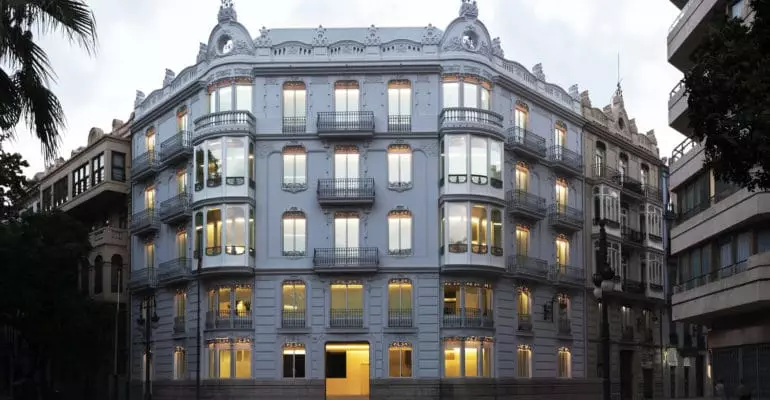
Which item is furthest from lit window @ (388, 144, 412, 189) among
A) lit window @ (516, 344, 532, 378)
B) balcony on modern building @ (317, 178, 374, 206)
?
lit window @ (516, 344, 532, 378)

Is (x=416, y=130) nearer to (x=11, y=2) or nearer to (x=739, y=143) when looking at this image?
(x=739, y=143)

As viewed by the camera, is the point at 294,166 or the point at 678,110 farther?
the point at 294,166

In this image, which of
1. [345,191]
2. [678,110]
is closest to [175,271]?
[345,191]

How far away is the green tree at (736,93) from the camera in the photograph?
15445 millimetres

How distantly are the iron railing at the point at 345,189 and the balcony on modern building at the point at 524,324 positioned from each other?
10.2 metres

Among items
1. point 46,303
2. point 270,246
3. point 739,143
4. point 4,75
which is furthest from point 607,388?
point 46,303

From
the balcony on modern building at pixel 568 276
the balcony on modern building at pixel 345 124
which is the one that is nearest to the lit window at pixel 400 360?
the balcony on modern building at pixel 345 124

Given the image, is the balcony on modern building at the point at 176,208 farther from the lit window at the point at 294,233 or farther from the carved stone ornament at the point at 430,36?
the carved stone ornament at the point at 430,36

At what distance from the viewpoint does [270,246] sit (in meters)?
51.9

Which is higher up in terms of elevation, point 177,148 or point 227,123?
point 227,123

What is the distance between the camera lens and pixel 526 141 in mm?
55781

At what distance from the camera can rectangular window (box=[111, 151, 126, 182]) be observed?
63469 mm

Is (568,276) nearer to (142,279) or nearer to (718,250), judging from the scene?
(718,250)

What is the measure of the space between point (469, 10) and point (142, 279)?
23.5 meters
